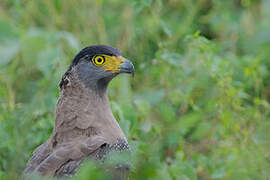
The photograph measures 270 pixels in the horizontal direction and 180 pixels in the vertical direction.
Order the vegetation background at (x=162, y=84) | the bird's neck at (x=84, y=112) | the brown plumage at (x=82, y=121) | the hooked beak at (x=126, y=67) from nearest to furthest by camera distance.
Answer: the brown plumage at (x=82, y=121) < the bird's neck at (x=84, y=112) < the hooked beak at (x=126, y=67) < the vegetation background at (x=162, y=84)

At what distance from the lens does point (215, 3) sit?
7.58 metres

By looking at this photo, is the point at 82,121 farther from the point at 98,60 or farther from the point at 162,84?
the point at 162,84

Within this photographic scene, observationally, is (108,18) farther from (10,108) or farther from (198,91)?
(10,108)

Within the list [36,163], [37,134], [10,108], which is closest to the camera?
[36,163]

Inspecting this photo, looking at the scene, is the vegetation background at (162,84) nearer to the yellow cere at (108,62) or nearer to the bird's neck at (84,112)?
the bird's neck at (84,112)

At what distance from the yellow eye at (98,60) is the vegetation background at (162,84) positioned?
1.37ft

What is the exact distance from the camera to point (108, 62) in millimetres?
4398

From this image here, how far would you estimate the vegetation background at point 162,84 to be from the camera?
4637 mm

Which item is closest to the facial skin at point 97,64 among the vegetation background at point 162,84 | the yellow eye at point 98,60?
the yellow eye at point 98,60

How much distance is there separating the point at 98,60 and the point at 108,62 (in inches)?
3.1

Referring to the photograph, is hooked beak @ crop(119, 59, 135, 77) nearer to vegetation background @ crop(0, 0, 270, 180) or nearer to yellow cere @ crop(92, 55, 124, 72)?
yellow cere @ crop(92, 55, 124, 72)

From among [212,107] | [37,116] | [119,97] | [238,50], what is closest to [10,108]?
[37,116]

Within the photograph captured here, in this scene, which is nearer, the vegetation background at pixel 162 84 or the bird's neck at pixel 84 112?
the bird's neck at pixel 84 112

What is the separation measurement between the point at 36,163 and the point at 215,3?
4407 mm
